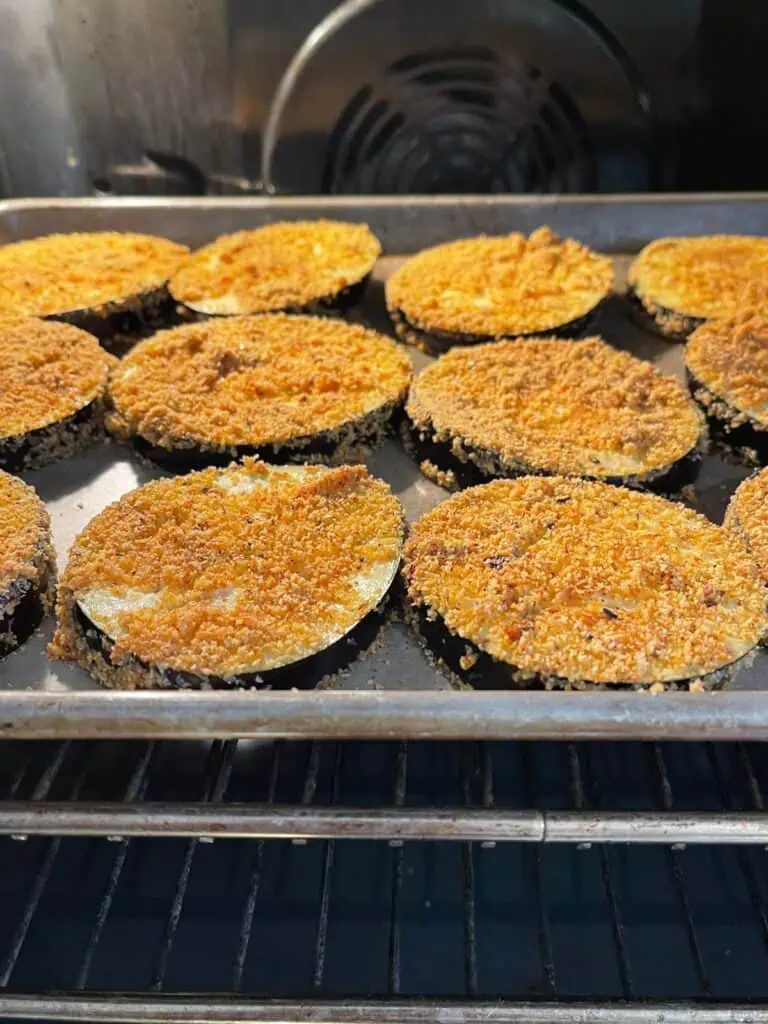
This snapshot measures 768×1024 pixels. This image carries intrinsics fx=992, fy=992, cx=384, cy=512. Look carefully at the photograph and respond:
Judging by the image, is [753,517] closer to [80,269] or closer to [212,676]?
[212,676]

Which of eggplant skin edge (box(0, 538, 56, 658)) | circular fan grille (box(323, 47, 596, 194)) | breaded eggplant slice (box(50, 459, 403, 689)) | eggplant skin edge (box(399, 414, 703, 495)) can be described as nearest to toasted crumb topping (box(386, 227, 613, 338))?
circular fan grille (box(323, 47, 596, 194))

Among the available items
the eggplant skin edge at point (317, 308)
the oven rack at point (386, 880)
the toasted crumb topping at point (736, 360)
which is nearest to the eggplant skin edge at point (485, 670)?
the oven rack at point (386, 880)

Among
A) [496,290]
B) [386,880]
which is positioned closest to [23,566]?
[386,880]

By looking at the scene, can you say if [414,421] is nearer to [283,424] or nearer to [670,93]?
[283,424]

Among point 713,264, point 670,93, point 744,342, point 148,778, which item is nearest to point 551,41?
point 670,93

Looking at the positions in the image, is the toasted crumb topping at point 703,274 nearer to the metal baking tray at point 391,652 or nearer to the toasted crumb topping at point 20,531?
the metal baking tray at point 391,652

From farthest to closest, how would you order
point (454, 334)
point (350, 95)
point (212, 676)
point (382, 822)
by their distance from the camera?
point (350, 95) → point (454, 334) → point (212, 676) → point (382, 822)

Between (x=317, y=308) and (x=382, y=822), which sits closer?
(x=382, y=822)
